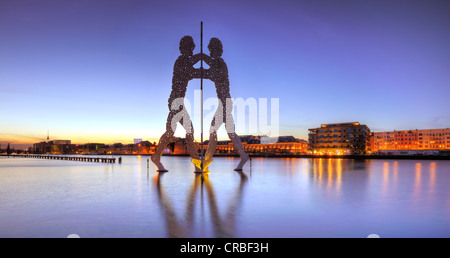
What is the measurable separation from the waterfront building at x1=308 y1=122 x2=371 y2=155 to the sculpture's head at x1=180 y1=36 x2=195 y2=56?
106694 mm

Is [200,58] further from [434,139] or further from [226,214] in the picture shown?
[434,139]

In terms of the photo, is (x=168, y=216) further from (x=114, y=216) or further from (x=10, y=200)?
(x=10, y=200)

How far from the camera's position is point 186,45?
2456cm

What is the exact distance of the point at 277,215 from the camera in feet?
33.1

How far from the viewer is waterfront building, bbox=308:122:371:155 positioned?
120 m

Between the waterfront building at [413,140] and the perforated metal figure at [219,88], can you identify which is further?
the waterfront building at [413,140]

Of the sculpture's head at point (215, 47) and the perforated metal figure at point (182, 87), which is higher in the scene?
the sculpture's head at point (215, 47)

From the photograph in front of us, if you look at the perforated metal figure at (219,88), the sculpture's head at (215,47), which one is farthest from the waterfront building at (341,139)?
the sculpture's head at (215,47)

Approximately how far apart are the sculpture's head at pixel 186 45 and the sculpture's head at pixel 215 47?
1445mm

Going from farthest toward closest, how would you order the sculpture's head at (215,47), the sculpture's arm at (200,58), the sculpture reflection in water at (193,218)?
the sculpture's head at (215,47), the sculpture's arm at (200,58), the sculpture reflection in water at (193,218)

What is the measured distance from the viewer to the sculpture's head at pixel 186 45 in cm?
2455

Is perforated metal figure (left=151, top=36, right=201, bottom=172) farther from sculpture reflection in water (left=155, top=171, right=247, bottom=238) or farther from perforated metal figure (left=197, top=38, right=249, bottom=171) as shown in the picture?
sculpture reflection in water (left=155, top=171, right=247, bottom=238)

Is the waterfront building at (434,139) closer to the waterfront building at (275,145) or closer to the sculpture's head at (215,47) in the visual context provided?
the waterfront building at (275,145)
